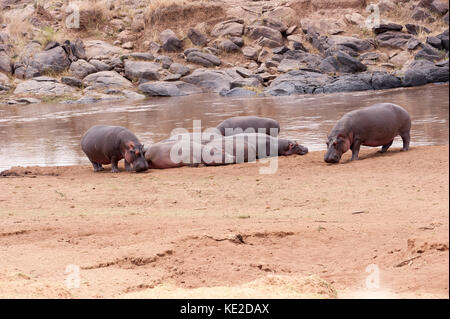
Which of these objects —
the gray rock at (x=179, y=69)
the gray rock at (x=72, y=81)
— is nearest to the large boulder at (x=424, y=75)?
the gray rock at (x=179, y=69)

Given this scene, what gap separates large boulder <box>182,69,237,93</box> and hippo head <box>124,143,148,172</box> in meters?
16.4

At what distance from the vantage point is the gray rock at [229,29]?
31.1 meters

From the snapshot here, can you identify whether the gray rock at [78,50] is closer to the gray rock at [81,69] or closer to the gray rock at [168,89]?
the gray rock at [81,69]

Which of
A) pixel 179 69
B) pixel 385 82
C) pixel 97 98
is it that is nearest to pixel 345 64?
pixel 385 82

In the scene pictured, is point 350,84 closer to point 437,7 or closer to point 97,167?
point 437,7

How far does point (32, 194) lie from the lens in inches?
318

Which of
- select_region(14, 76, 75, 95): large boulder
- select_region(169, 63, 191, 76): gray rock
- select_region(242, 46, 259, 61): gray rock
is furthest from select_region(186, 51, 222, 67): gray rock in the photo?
select_region(14, 76, 75, 95): large boulder

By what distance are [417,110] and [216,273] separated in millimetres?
12202

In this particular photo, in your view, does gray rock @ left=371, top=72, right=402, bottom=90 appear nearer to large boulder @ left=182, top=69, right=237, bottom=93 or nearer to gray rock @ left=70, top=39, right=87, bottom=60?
large boulder @ left=182, top=69, right=237, bottom=93

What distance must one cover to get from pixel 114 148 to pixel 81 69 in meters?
19.1

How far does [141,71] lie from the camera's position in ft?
91.4

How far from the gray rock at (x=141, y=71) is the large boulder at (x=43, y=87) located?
104 inches

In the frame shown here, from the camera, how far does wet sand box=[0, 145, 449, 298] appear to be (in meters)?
3.46
